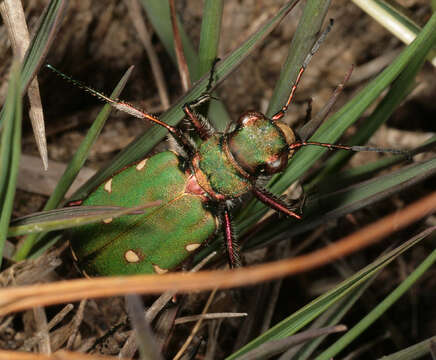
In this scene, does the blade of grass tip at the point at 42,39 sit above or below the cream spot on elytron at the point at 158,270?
above

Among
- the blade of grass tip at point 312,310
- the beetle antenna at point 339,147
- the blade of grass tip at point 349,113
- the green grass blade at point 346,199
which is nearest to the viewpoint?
the blade of grass tip at point 312,310

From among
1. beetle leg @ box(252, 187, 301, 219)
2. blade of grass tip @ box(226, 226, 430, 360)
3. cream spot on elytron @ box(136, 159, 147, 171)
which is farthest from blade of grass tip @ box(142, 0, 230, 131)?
blade of grass tip @ box(226, 226, 430, 360)

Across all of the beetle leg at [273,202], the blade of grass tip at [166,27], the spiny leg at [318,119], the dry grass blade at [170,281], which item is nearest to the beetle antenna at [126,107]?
the blade of grass tip at [166,27]

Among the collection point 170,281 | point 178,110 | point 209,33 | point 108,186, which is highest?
point 209,33

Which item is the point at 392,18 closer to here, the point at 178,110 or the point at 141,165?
the point at 178,110

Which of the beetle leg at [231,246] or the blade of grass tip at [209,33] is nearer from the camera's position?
the blade of grass tip at [209,33]

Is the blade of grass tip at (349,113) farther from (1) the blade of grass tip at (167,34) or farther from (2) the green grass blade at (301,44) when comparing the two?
(1) the blade of grass tip at (167,34)

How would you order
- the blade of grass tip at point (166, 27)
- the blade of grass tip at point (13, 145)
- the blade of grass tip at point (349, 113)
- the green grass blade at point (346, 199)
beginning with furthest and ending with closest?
the blade of grass tip at point (166, 27) → the green grass blade at point (346, 199) → the blade of grass tip at point (349, 113) → the blade of grass tip at point (13, 145)

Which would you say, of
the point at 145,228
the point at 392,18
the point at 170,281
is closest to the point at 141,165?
the point at 145,228

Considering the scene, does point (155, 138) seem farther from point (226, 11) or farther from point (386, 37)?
point (386, 37)
